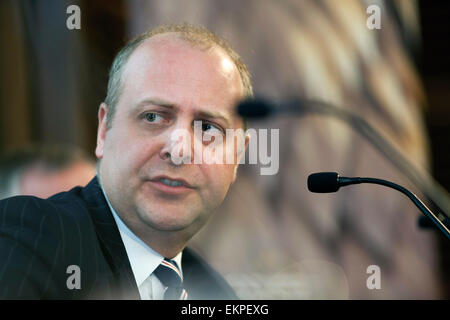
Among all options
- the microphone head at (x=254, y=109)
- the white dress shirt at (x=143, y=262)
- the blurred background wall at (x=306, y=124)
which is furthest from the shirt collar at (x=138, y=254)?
the blurred background wall at (x=306, y=124)

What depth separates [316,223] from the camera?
262 cm

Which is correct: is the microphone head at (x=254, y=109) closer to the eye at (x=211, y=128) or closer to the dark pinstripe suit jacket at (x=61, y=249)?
the eye at (x=211, y=128)

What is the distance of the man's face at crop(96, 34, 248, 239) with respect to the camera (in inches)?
41.8

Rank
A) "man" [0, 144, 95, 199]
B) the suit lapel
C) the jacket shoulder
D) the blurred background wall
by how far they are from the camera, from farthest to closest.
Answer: the blurred background wall, "man" [0, 144, 95, 199], the suit lapel, the jacket shoulder

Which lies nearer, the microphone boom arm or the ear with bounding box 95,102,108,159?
the microphone boom arm

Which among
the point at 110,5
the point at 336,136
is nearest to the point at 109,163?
the point at 110,5

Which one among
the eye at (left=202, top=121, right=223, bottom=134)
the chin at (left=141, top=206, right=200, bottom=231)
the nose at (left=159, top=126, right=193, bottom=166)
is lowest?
the chin at (left=141, top=206, right=200, bottom=231)

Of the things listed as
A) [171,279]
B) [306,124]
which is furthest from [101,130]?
[306,124]

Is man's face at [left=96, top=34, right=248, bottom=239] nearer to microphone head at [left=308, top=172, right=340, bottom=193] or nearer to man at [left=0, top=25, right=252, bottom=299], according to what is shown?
man at [left=0, top=25, right=252, bottom=299]

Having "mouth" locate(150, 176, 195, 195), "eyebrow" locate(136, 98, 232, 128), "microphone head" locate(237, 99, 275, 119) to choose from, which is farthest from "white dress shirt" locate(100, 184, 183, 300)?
"microphone head" locate(237, 99, 275, 119)

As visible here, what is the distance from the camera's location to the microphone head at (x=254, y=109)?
1.09 meters

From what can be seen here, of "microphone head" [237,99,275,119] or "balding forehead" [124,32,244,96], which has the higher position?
"balding forehead" [124,32,244,96]

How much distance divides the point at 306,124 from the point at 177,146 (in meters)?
1.71
